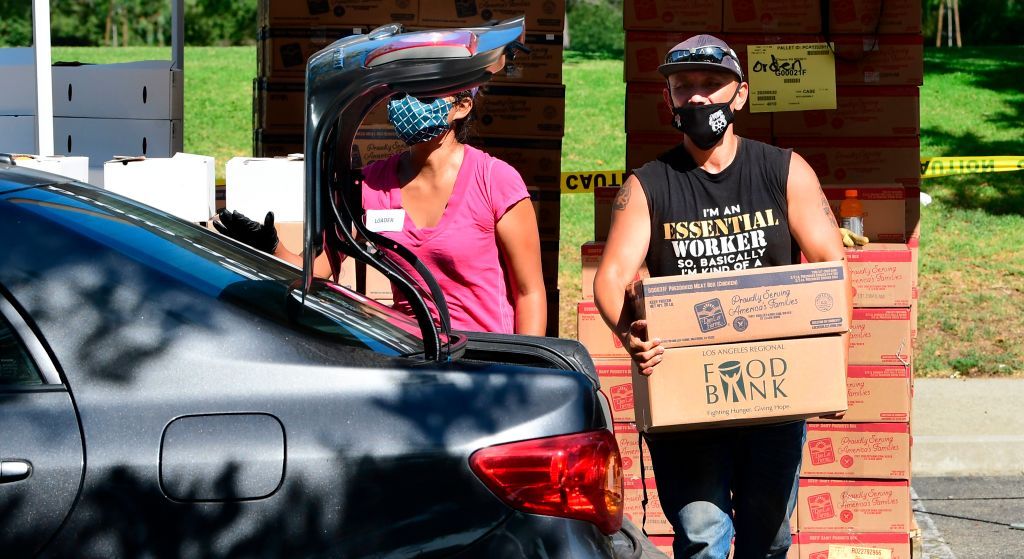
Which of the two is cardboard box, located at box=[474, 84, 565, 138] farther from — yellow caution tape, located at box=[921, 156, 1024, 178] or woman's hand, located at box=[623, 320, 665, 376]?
yellow caution tape, located at box=[921, 156, 1024, 178]

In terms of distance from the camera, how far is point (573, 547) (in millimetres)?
2555

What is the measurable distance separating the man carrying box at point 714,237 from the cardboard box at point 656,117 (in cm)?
182

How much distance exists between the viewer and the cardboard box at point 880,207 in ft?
17.5

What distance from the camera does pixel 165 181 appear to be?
5164mm

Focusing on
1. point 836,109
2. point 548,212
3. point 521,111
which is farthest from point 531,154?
point 836,109

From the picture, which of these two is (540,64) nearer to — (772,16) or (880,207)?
(772,16)

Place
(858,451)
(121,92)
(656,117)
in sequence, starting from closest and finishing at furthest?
(858,451) < (656,117) < (121,92)

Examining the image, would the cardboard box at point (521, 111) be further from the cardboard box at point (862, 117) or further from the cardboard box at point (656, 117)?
the cardboard box at point (862, 117)

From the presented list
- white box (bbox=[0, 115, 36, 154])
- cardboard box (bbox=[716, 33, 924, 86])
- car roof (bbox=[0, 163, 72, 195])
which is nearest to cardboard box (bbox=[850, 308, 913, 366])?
cardboard box (bbox=[716, 33, 924, 86])

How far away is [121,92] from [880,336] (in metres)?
4.12

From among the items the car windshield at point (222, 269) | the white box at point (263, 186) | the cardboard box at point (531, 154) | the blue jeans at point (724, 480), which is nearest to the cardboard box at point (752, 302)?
the blue jeans at point (724, 480)

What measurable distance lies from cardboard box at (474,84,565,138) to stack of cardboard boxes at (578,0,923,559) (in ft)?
2.64

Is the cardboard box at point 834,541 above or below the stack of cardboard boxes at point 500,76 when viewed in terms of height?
below

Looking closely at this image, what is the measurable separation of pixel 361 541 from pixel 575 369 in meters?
0.88
